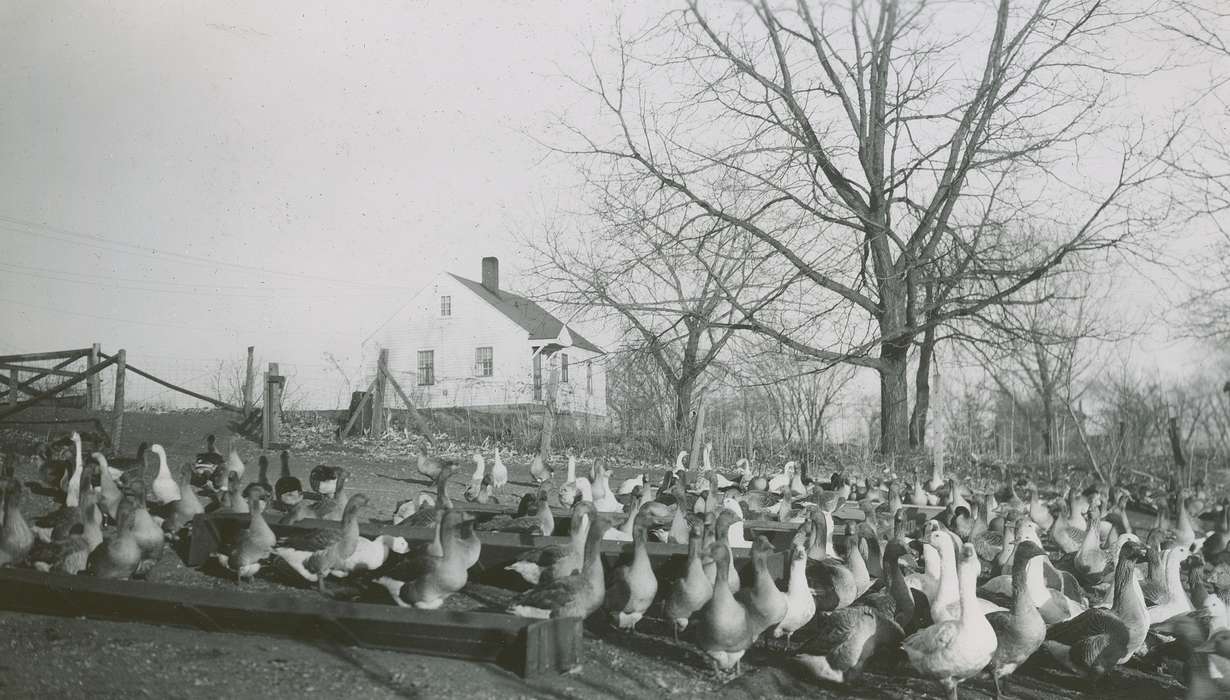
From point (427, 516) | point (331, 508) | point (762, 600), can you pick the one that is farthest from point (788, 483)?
point (762, 600)

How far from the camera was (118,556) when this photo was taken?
9195 millimetres

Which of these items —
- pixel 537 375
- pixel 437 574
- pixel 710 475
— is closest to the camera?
pixel 437 574

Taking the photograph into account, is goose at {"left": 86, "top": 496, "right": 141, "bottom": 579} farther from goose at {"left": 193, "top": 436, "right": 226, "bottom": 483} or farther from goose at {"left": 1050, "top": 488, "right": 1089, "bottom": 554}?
goose at {"left": 1050, "top": 488, "right": 1089, "bottom": 554}

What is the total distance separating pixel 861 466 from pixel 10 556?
17.8 m

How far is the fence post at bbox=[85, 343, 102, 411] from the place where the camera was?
17.9 metres

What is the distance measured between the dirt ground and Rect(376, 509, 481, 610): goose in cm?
66

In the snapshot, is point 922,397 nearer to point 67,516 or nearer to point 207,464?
point 207,464

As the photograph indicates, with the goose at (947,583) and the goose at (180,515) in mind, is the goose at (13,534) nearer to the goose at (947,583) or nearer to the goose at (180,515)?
the goose at (180,515)

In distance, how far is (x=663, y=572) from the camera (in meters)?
9.77

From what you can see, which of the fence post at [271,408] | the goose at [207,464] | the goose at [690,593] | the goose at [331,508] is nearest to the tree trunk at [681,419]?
the fence post at [271,408]

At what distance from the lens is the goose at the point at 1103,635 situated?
7.71m

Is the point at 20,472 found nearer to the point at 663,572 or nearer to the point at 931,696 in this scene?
the point at 663,572

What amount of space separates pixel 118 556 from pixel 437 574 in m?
3.02

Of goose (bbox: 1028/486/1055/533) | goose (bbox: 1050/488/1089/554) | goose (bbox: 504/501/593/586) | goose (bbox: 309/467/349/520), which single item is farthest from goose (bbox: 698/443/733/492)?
goose (bbox: 504/501/593/586)
